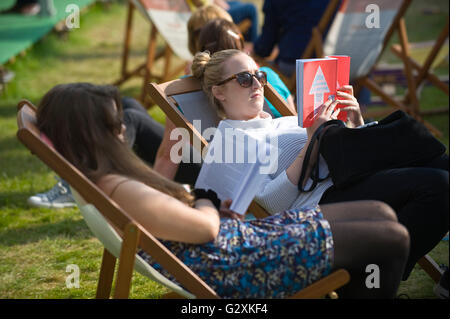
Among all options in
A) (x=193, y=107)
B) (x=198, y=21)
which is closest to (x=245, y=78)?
(x=193, y=107)

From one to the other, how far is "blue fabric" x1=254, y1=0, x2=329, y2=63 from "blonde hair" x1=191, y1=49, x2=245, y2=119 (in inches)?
83.5

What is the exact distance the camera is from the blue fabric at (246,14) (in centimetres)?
598

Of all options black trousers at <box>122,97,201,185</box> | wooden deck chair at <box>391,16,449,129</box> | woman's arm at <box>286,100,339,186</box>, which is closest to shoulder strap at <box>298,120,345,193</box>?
woman's arm at <box>286,100,339,186</box>

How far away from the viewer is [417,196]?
93.8 inches

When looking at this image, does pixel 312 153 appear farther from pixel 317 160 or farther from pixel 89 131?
pixel 89 131

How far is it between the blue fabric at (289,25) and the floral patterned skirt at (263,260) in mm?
3179

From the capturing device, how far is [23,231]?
12.3ft

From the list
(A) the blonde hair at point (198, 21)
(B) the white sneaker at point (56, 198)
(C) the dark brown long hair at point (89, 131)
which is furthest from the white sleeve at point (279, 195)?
(B) the white sneaker at point (56, 198)

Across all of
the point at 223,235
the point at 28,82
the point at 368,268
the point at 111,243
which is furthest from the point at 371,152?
the point at 28,82

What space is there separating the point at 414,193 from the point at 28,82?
5.28 metres

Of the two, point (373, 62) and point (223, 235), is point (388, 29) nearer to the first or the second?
point (373, 62)

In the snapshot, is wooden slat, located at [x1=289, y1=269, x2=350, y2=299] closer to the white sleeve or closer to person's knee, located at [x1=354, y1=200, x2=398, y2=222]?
person's knee, located at [x1=354, y1=200, x2=398, y2=222]

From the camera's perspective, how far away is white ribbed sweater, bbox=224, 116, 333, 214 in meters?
2.65

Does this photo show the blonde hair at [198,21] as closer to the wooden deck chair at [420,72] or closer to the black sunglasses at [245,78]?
the black sunglasses at [245,78]
